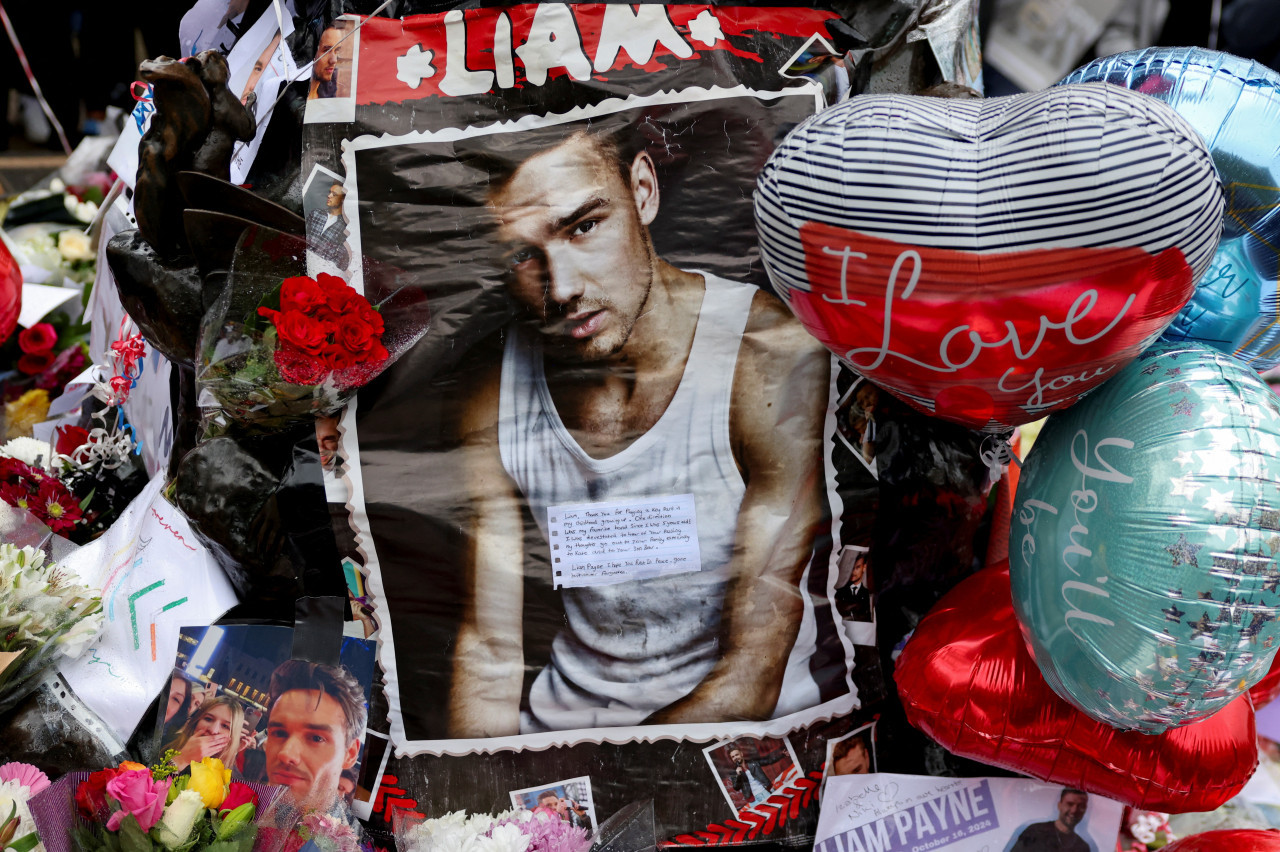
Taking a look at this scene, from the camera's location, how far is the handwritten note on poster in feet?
4.55

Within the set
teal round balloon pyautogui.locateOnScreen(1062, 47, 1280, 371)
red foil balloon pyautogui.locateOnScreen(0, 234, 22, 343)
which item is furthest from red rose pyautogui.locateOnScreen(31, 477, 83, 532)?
teal round balloon pyautogui.locateOnScreen(1062, 47, 1280, 371)

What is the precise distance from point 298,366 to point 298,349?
3 centimetres

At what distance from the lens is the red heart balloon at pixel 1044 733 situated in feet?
3.93

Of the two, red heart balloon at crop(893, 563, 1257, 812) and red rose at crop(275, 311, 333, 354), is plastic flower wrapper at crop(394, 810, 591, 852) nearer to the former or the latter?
red heart balloon at crop(893, 563, 1257, 812)

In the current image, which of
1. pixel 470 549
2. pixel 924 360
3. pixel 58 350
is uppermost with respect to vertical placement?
pixel 924 360

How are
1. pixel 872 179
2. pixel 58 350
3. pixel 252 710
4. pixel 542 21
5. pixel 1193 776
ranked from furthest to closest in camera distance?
1. pixel 58 350
2. pixel 542 21
3. pixel 252 710
4. pixel 1193 776
5. pixel 872 179

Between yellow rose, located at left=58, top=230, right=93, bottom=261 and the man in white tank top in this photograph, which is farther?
yellow rose, located at left=58, top=230, right=93, bottom=261

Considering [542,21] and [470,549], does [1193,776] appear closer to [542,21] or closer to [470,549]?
[470,549]

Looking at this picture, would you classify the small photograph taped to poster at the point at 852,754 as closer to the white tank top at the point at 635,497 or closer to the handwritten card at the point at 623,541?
the white tank top at the point at 635,497

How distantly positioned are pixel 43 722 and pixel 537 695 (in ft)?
2.52

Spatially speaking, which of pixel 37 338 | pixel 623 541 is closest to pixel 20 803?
pixel 623 541

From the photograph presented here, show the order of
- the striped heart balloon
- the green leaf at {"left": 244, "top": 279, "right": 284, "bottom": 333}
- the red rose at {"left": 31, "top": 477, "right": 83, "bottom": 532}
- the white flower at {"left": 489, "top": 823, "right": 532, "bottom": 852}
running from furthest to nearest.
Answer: the red rose at {"left": 31, "top": 477, "right": 83, "bottom": 532} < the green leaf at {"left": 244, "top": 279, "right": 284, "bottom": 333} < the white flower at {"left": 489, "top": 823, "right": 532, "bottom": 852} < the striped heart balloon

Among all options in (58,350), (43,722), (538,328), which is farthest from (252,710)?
(58,350)

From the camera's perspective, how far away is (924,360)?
101 cm
